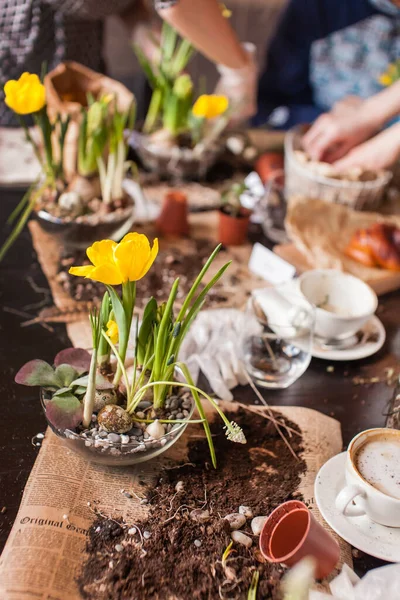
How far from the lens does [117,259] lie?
0.82 metres

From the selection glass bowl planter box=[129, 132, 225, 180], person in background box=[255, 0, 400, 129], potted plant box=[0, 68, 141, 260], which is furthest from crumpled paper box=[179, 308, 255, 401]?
person in background box=[255, 0, 400, 129]

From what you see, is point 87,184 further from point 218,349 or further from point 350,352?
point 350,352

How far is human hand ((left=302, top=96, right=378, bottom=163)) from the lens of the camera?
5.99 feet

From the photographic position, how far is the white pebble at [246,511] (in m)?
0.93

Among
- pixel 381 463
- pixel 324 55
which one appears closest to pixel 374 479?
pixel 381 463

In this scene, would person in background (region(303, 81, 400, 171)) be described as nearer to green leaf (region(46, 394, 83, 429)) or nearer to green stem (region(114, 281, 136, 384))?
green stem (region(114, 281, 136, 384))

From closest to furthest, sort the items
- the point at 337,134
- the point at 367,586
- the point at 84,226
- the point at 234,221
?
the point at 367,586
the point at 84,226
the point at 234,221
the point at 337,134

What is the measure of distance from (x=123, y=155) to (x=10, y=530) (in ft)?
3.12

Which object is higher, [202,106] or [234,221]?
[202,106]

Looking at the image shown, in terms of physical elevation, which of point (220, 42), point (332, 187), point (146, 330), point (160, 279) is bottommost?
point (160, 279)

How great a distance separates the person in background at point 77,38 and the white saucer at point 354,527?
130 cm

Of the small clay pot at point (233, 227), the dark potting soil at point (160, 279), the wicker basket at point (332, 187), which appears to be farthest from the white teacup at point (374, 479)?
the wicker basket at point (332, 187)

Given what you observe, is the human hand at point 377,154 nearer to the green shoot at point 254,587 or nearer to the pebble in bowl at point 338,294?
the pebble in bowl at point 338,294

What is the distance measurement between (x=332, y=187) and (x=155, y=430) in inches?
40.3
